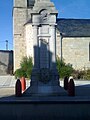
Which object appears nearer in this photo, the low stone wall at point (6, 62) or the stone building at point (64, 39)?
the stone building at point (64, 39)

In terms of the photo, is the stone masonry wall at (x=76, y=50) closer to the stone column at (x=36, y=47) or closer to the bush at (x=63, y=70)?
the bush at (x=63, y=70)

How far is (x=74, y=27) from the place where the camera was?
3856 cm

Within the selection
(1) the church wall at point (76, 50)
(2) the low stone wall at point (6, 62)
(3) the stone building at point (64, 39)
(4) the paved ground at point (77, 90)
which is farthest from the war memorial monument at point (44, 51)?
(2) the low stone wall at point (6, 62)

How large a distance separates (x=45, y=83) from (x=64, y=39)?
2221 cm

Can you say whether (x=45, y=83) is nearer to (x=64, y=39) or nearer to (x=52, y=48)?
(x=52, y=48)

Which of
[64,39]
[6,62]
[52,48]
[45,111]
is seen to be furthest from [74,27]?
[45,111]

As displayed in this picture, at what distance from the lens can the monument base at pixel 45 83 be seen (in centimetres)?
1480

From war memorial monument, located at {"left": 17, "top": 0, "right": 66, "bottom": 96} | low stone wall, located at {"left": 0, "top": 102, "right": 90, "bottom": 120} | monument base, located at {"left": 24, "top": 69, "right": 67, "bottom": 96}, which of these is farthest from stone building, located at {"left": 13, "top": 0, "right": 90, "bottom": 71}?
low stone wall, located at {"left": 0, "top": 102, "right": 90, "bottom": 120}

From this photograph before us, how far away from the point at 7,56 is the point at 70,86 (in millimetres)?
36668

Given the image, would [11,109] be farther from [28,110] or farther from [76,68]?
[76,68]

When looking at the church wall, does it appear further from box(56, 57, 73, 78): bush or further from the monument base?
the monument base

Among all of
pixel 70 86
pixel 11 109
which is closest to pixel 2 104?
pixel 11 109

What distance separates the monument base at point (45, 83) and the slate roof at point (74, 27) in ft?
72.6

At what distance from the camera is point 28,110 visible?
419 inches
